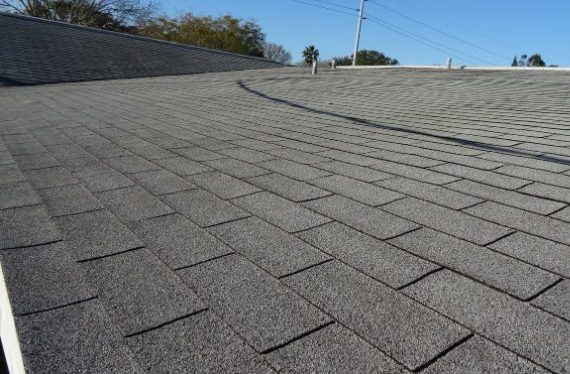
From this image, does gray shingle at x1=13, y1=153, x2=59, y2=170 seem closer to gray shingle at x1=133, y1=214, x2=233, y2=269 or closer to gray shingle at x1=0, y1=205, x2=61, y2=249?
gray shingle at x1=0, y1=205, x2=61, y2=249

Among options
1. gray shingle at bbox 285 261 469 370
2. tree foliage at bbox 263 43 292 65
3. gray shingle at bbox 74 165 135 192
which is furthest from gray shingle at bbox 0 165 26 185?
tree foliage at bbox 263 43 292 65

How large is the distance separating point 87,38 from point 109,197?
1798 centimetres

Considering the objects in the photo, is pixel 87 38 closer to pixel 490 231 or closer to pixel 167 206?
pixel 167 206

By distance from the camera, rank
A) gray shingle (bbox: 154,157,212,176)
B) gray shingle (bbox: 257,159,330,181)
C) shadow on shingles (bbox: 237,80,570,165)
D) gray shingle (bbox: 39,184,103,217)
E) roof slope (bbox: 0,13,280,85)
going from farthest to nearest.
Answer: roof slope (bbox: 0,13,280,85) → shadow on shingles (bbox: 237,80,570,165) → gray shingle (bbox: 154,157,212,176) → gray shingle (bbox: 257,159,330,181) → gray shingle (bbox: 39,184,103,217)

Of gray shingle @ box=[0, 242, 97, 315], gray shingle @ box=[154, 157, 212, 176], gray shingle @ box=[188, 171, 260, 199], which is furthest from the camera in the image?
gray shingle @ box=[154, 157, 212, 176]

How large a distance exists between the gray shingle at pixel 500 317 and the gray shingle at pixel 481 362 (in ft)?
0.11

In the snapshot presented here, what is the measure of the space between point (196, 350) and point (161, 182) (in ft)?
5.69

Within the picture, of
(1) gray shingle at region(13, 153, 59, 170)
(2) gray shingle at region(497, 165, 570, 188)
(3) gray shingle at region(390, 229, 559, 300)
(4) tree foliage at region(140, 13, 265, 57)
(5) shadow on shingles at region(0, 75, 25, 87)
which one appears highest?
(4) tree foliage at region(140, 13, 265, 57)

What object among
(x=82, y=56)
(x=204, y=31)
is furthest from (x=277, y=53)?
(x=82, y=56)

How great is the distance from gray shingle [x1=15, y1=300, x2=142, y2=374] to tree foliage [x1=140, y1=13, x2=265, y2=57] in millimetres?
43360

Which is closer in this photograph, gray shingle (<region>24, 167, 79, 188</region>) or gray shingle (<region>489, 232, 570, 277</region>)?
gray shingle (<region>489, 232, 570, 277</region>)

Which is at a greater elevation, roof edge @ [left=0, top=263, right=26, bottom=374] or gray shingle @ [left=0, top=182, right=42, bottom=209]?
roof edge @ [left=0, top=263, right=26, bottom=374]

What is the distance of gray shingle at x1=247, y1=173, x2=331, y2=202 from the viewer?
240 cm

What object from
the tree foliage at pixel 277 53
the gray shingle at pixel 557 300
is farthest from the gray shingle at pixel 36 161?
the tree foliage at pixel 277 53
